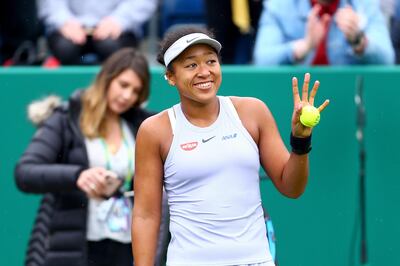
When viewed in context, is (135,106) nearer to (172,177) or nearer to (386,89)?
(386,89)

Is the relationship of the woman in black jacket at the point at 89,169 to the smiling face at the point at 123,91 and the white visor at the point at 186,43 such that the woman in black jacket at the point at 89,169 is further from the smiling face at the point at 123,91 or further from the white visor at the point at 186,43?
the white visor at the point at 186,43

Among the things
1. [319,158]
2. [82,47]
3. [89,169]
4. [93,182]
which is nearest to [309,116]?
[93,182]

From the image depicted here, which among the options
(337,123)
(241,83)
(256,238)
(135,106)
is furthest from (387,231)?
(256,238)

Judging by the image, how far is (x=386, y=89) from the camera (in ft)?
23.4

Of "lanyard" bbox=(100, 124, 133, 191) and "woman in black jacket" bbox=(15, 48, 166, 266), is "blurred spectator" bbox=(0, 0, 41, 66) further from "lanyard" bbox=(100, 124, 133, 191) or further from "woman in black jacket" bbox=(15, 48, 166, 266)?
"lanyard" bbox=(100, 124, 133, 191)

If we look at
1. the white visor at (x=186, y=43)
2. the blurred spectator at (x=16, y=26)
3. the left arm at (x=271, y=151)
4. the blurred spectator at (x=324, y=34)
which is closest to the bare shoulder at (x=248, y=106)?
the left arm at (x=271, y=151)

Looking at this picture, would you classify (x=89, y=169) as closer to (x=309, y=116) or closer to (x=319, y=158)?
(x=319, y=158)

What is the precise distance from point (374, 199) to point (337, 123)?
54cm

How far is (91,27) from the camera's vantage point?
26.0 feet

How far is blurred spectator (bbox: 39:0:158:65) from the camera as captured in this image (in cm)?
783

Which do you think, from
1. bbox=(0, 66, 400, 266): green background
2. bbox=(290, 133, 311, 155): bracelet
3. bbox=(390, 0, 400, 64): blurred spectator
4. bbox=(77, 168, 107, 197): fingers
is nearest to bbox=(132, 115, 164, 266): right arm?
bbox=(290, 133, 311, 155): bracelet

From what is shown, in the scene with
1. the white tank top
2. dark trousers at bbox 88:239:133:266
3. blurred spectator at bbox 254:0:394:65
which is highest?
blurred spectator at bbox 254:0:394:65

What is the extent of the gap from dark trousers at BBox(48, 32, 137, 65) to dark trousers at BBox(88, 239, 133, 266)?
1.93 m

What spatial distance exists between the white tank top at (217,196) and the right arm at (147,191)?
8cm
